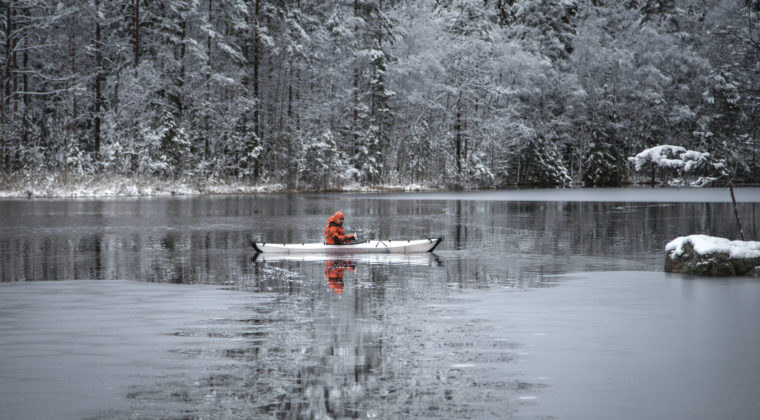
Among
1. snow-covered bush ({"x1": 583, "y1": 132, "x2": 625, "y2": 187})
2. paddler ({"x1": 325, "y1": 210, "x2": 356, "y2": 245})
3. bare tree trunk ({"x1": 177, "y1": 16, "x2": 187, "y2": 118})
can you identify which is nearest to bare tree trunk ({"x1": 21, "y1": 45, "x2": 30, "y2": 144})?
bare tree trunk ({"x1": 177, "y1": 16, "x2": 187, "y2": 118})

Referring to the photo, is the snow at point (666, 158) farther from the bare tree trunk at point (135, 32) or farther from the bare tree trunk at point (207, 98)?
the bare tree trunk at point (207, 98)

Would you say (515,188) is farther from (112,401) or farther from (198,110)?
(112,401)

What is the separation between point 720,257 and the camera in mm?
15328

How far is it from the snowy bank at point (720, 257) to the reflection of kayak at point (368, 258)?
5.18m

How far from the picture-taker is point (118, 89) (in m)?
51.9

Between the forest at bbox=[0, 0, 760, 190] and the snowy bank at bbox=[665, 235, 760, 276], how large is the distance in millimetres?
29487

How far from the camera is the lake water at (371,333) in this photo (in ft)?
23.0

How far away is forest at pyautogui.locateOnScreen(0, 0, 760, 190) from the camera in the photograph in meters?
49.7

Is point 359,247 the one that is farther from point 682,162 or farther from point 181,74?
point 181,74

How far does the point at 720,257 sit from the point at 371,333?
847cm

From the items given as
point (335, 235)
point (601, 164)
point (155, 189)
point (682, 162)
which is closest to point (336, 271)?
point (335, 235)

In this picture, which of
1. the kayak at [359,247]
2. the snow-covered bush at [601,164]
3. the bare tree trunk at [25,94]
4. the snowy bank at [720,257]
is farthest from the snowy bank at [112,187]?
the snowy bank at [720,257]

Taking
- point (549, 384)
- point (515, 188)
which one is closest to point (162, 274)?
point (549, 384)

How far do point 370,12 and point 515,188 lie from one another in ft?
61.8
